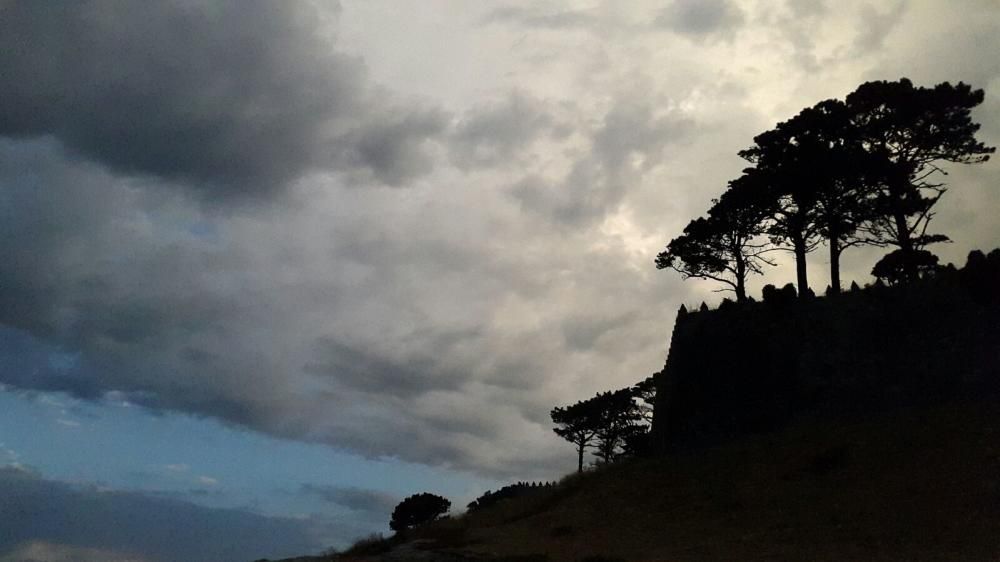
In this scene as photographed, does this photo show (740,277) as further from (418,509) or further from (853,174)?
(418,509)

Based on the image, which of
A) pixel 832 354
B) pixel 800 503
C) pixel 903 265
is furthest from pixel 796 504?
pixel 903 265

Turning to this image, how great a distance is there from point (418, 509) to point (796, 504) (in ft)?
196

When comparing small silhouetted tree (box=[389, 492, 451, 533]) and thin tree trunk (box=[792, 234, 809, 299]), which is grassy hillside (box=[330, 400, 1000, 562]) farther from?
small silhouetted tree (box=[389, 492, 451, 533])

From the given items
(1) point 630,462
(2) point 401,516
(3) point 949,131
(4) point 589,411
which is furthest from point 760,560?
(2) point 401,516

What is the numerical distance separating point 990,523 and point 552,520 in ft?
59.0

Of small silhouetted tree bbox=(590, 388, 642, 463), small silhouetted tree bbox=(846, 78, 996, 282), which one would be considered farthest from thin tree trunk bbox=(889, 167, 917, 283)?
small silhouetted tree bbox=(590, 388, 642, 463)

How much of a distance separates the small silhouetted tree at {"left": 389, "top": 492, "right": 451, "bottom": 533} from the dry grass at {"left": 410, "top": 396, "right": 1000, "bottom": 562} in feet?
144

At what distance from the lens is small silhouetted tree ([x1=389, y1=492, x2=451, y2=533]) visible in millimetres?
80363

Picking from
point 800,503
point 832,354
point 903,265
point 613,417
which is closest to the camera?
point 800,503

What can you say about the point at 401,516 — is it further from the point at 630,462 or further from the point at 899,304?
the point at 899,304

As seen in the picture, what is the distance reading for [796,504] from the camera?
2725cm

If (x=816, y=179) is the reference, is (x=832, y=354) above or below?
below

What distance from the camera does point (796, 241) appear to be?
146ft

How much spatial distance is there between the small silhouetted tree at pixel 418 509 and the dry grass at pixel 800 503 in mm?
43801
